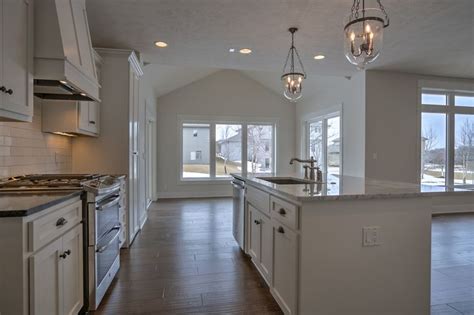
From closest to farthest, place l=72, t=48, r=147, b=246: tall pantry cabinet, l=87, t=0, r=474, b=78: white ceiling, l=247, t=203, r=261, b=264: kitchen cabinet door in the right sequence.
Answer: l=247, t=203, r=261, b=264: kitchen cabinet door → l=87, t=0, r=474, b=78: white ceiling → l=72, t=48, r=147, b=246: tall pantry cabinet

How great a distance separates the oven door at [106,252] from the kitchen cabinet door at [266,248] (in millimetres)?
1318

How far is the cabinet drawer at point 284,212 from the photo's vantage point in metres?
1.71

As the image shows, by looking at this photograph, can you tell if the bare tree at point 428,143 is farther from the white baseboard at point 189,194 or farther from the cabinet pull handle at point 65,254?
the cabinet pull handle at point 65,254

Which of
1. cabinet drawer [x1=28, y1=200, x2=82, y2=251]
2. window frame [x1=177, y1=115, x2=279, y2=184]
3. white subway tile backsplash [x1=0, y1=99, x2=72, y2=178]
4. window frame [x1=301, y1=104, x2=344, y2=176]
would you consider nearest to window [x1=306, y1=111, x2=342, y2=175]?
window frame [x1=301, y1=104, x2=344, y2=176]

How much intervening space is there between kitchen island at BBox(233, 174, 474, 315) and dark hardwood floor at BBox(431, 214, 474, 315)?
52 cm

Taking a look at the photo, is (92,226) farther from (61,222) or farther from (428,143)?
(428,143)

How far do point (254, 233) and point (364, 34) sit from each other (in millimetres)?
1981

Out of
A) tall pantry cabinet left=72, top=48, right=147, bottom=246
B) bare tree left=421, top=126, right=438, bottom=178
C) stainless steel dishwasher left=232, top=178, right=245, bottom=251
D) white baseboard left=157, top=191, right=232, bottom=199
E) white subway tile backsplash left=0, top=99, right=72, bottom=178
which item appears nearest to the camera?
white subway tile backsplash left=0, top=99, right=72, bottom=178

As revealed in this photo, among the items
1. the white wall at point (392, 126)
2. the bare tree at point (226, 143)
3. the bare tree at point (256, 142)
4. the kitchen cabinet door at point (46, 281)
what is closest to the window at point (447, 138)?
the white wall at point (392, 126)

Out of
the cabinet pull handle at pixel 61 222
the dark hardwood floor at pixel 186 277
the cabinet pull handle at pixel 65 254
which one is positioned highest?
the cabinet pull handle at pixel 61 222

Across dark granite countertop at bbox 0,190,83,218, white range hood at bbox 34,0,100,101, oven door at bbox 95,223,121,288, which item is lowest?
oven door at bbox 95,223,121,288

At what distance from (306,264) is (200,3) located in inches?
99.3

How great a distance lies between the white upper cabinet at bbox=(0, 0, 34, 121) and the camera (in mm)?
1562

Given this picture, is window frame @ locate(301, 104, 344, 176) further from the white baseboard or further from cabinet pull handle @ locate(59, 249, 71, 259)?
cabinet pull handle @ locate(59, 249, 71, 259)
